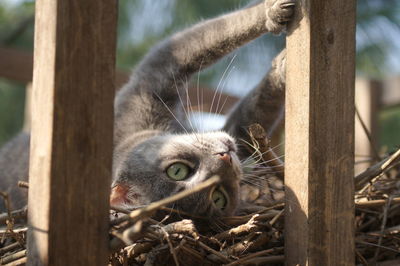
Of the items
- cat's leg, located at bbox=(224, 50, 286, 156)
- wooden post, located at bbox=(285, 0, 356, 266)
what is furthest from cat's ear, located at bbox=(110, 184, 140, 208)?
wooden post, located at bbox=(285, 0, 356, 266)

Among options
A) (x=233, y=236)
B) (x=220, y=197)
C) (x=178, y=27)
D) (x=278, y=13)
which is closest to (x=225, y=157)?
(x=220, y=197)

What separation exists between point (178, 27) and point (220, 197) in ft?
16.8

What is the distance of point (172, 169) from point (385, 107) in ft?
5.75

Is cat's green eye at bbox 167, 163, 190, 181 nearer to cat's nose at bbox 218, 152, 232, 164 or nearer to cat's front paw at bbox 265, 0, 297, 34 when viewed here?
cat's nose at bbox 218, 152, 232, 164

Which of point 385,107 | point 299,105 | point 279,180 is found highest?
point 385,107

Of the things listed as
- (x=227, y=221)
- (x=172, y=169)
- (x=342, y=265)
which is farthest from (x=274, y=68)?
(x=342, y=265)

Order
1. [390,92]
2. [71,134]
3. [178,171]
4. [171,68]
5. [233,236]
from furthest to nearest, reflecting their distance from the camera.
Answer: [390,92] < [171,68] < [178,171] < [233,236] < [71,134]

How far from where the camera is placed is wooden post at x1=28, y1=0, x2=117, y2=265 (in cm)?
90

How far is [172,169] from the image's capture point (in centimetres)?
168

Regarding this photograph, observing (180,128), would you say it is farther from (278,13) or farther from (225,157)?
(278,13)

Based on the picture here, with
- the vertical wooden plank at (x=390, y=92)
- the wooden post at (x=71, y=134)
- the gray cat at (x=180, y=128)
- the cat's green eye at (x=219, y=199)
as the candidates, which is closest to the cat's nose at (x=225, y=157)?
the gray cat at (x=180, y=128)

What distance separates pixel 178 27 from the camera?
21.5ft

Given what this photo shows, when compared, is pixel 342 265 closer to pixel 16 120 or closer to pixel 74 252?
pixel 74 252

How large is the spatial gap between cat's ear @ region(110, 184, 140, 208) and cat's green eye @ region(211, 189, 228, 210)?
253 millimetres
